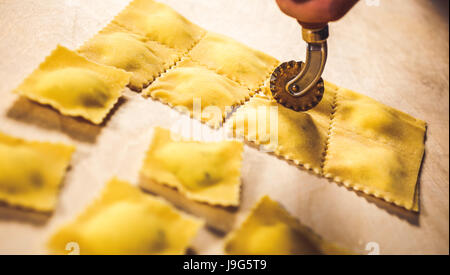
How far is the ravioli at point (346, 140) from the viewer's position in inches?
48.3

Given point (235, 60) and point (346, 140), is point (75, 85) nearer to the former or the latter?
point (235, 60)

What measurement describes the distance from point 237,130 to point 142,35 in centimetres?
62

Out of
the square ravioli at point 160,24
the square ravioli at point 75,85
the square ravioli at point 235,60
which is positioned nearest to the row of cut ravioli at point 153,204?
the square ravioli at point 75,85

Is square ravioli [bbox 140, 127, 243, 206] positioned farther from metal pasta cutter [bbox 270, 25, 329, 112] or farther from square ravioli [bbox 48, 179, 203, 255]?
metal pasta cutter [bbox 270, 25, 329, 112]

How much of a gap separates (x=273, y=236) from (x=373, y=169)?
48 cm

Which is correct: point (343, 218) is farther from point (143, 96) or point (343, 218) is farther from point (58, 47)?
point (58, 47)

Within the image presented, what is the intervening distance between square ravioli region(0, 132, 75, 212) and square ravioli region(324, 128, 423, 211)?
86 cm

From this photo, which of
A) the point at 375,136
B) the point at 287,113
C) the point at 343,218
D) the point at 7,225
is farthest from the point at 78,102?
the point at 375,136

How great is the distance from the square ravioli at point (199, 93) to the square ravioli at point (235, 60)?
0.20ft

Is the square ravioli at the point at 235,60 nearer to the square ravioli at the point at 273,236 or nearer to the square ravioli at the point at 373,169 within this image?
the square ravioli at the point at 373,169

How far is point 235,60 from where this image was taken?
4.87ft

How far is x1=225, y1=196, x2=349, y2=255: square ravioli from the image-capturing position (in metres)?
0.97

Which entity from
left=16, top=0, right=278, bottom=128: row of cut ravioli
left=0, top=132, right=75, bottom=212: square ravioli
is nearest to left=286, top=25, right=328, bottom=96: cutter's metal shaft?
left=16, top=0, right=278, bottom=128: row of cut ravioli

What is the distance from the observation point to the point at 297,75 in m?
1.28
